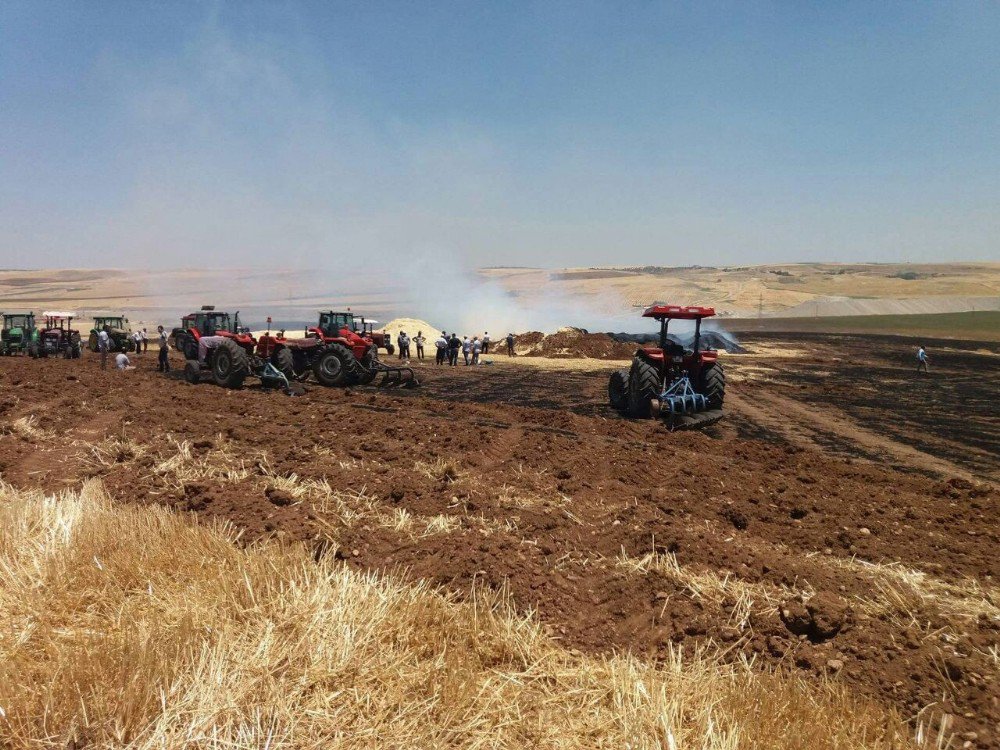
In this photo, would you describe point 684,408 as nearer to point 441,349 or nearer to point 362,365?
point 362,365

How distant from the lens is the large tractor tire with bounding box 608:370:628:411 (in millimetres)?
14500

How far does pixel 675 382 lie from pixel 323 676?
36.9 feet

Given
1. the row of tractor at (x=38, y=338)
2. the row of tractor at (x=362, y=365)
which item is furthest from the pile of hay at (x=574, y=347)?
the row of tractor at (x=38, y=338)

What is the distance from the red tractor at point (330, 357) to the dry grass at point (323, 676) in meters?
12.1

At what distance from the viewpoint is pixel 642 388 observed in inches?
511

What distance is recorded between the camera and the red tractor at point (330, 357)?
16562mm

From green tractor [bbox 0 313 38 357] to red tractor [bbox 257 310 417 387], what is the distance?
16.2 meters

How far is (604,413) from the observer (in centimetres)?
1449

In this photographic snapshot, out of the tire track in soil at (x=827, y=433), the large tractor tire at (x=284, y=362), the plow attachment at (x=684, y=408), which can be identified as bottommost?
the tire track in soil at (x=827, y=433)

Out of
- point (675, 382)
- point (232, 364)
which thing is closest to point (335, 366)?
point (232, 364)

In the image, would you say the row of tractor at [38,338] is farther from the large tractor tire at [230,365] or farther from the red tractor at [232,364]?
the large tractor tire at [230,365]

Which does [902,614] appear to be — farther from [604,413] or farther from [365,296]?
[365,296]

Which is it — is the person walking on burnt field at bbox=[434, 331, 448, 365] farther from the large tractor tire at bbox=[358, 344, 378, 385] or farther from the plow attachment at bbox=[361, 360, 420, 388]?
the large tractor tire at bbox=[358, 344, 378, 385]

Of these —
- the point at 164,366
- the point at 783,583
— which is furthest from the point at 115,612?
the point at 164,366
